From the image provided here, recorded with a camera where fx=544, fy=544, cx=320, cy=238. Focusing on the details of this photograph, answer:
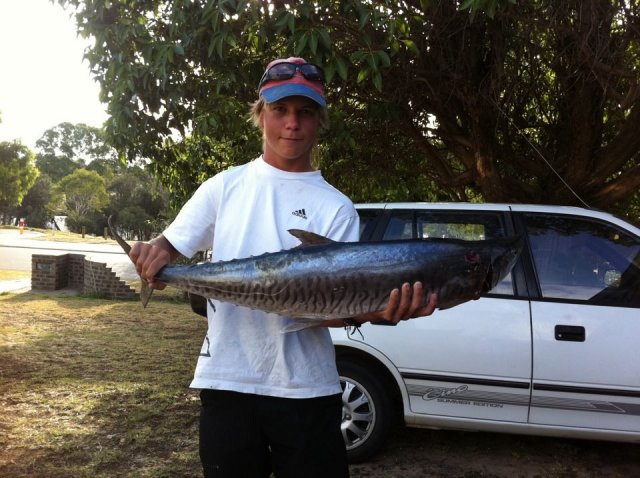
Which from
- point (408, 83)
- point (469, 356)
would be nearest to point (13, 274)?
point (408, 83)

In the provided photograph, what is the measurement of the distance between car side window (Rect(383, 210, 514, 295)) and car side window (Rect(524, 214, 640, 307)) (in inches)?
11.9

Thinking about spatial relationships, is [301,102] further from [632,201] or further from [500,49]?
[632,201]

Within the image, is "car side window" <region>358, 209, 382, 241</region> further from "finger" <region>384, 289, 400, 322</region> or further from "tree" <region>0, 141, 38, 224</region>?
"tree" <region>0, 141, 38, 224</region>

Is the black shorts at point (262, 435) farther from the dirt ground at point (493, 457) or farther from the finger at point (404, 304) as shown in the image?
the dirt ground at point (493, 457)

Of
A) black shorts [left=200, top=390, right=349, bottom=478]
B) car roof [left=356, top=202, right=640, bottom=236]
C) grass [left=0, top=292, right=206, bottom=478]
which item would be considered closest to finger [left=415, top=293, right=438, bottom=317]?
black shorts [left=200, top=390, right=349, bottom=478]

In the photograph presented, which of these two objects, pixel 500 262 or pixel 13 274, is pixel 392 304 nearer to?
pixel 500 262

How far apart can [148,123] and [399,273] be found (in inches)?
157

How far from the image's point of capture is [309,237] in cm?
178

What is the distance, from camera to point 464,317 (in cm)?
371

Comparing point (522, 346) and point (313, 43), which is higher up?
point (313, 43)

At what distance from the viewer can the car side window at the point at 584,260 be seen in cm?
364

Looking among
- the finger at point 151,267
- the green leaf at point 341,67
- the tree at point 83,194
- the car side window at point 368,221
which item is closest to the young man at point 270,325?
the finger at point 151,267

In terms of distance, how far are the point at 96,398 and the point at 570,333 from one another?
4.26m

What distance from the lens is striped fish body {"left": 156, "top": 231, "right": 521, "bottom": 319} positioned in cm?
173
